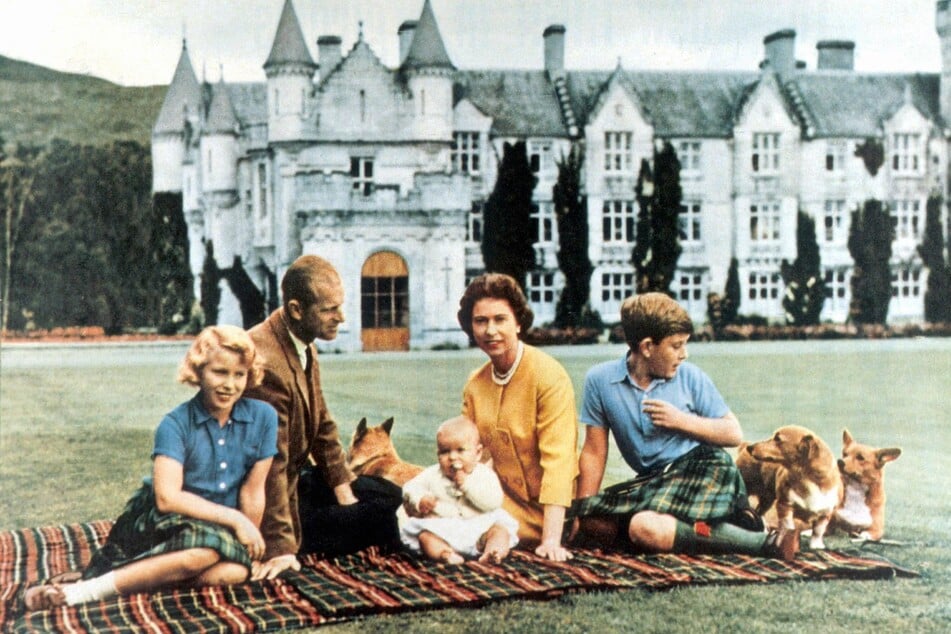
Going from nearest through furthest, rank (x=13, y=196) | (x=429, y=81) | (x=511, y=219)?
(x=13, y=196)
(x=429, y=81)
(x=511, y=219)

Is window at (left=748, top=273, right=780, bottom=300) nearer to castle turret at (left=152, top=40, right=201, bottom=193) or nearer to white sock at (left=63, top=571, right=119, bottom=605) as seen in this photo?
castle turret at (left=152, top=40, right=201, bottom=193)

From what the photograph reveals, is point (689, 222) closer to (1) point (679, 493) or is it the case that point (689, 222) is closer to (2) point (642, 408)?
(2) point (642, 408)

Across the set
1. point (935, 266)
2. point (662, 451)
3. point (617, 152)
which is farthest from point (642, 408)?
point (935, 266)

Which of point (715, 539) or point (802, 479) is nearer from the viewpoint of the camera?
point (715, 539)

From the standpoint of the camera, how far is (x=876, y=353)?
5.68 m

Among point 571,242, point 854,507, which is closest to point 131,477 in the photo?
point 571,242

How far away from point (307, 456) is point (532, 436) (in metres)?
0.94

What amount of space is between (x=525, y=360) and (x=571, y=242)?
101 cm

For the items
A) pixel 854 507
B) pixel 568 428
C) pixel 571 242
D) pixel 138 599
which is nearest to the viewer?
pixel 138 599

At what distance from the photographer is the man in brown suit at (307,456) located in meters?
4.44

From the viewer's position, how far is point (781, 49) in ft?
18.3

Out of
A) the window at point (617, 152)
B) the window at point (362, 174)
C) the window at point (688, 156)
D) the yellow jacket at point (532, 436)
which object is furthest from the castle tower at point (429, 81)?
the yellow jacket at point (532, 436)

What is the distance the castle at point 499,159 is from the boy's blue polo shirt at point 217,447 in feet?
2.39

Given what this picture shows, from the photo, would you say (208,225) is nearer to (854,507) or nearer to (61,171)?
(61,171)
